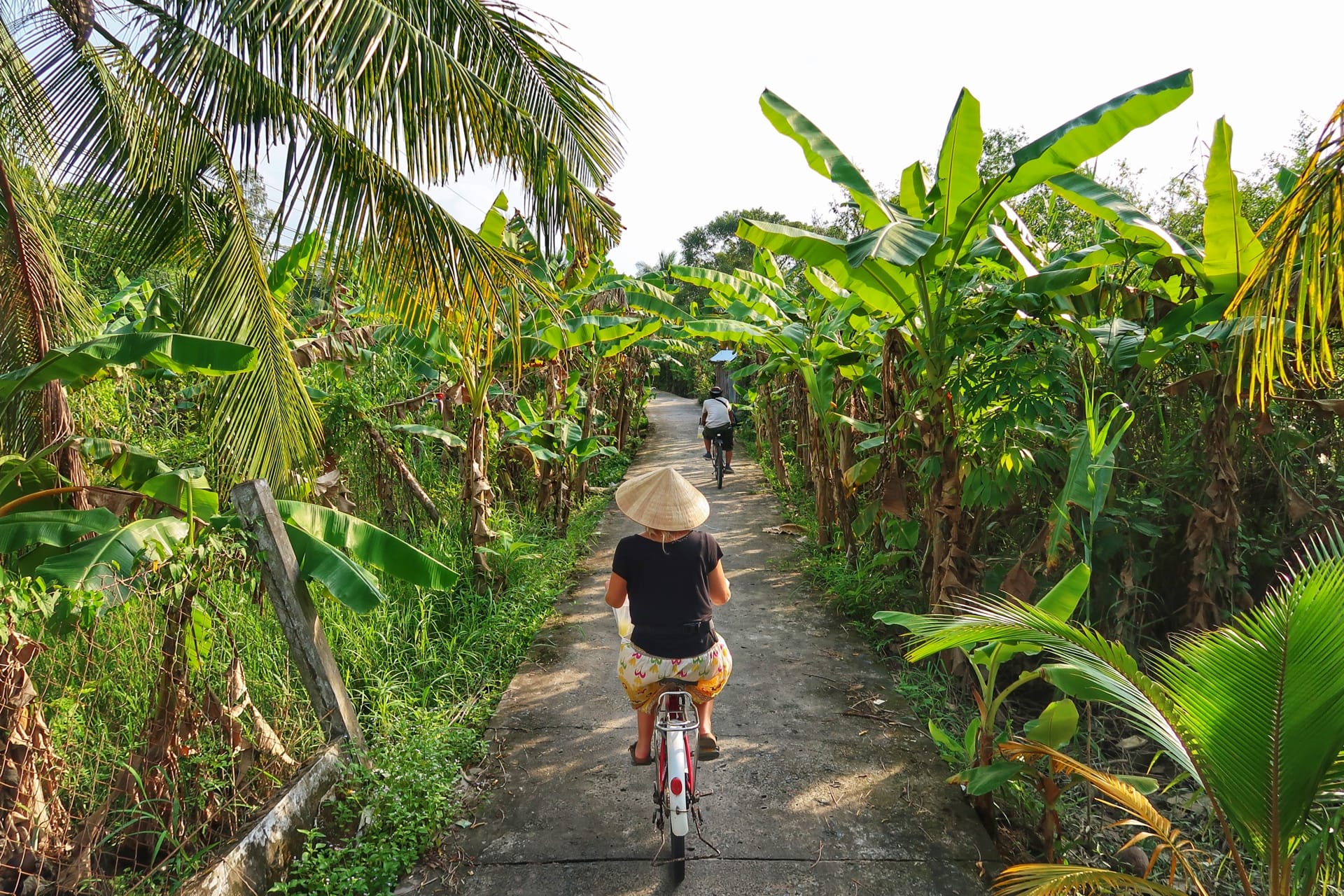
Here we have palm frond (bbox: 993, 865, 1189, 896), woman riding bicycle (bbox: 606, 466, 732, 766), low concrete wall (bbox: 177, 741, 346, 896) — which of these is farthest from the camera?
woman riding bicycle (bbox: 606, 466, 732, 766)

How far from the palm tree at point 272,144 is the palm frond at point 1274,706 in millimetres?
3980

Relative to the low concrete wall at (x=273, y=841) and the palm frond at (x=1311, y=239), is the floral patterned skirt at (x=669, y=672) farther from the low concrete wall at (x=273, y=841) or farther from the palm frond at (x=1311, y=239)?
the palm frond at (x=1311, y=239)

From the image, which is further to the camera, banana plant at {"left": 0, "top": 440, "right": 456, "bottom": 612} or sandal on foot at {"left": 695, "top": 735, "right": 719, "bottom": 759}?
sandal on foot at {"left": 695, "top": 735, "right": 719, "bottom": 759}

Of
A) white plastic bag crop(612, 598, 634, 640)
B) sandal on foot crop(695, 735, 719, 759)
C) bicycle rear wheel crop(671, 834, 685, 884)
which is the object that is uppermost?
white plastic bag crop(612, 598, 634, 640)

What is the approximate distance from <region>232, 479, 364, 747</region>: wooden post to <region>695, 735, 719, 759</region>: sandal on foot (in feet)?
5.39

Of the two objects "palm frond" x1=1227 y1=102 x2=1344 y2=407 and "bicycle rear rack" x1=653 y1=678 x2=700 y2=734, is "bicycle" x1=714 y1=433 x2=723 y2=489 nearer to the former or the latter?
"bicycle rear rack" x1=653 y1=678 x2=700 y2=734

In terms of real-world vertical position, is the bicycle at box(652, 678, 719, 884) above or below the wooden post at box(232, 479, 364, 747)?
→ below

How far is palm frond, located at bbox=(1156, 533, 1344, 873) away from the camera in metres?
1.99

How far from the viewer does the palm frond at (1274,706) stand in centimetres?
199

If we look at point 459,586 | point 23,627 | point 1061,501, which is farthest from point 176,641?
point 1061,501

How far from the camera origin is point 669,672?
316 centimetres

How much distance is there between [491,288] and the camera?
4562mm

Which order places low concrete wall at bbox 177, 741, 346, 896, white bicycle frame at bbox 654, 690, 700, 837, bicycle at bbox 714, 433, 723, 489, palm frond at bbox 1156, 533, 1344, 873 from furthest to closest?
bicycle at bbox 714, 433, 723, 489 < white bicycle frame at bbox 654, 690, 700, 837 < low concrete wall at bbox 177, 741, 346, 896 < palm frond at bbox 1156, 533, 1344, 873

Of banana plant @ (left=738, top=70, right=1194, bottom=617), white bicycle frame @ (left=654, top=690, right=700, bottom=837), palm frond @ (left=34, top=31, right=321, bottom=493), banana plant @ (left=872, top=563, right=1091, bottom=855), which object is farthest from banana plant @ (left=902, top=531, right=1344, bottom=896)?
palm frond @ (left=34, top=31, right=321, bottom=493)
